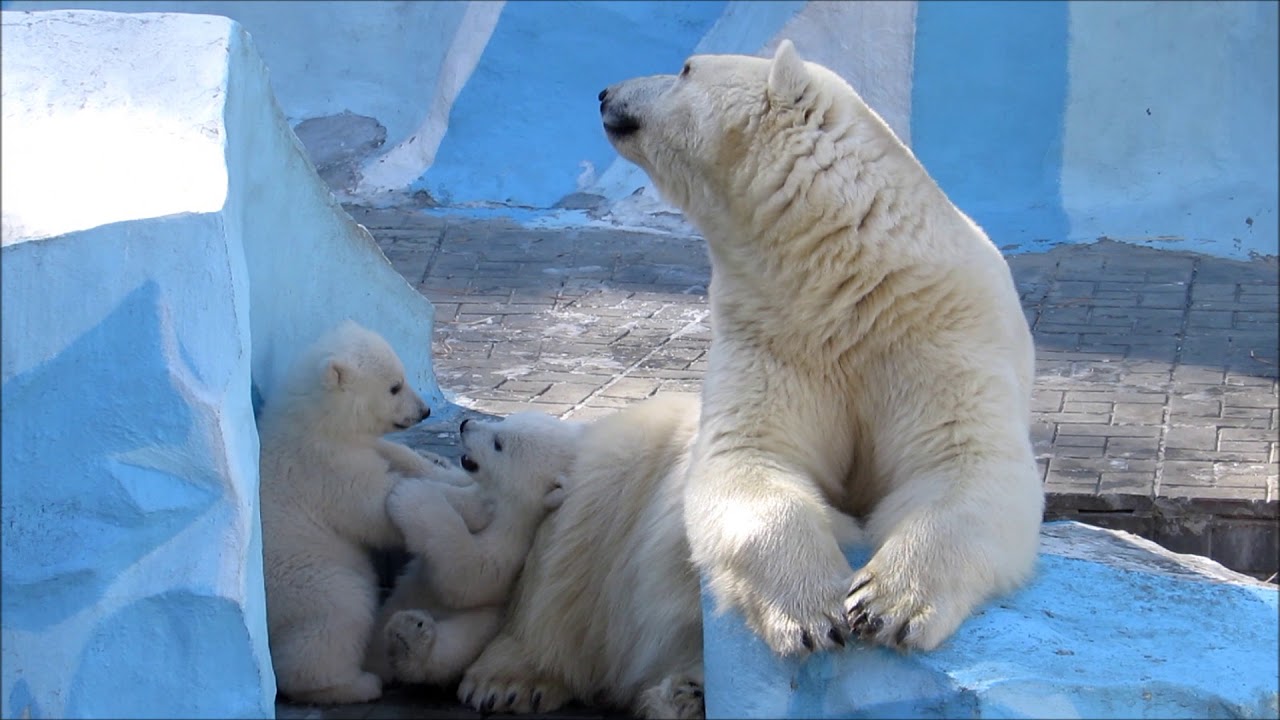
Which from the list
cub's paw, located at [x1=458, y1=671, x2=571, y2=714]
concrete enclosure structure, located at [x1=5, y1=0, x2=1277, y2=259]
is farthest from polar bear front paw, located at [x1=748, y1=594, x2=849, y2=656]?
concrete enclosure structure, located at [x1=5, y1=0, x2=1277, y2=259]

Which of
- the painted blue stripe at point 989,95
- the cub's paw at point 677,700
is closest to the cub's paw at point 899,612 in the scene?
the cub's paw at point 677,700

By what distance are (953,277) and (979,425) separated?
33 cm

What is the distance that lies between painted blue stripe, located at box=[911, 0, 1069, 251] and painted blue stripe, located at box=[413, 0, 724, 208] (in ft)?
4.41

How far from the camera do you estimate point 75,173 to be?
10.1 feet

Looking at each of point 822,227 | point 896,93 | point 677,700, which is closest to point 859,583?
point 677,700

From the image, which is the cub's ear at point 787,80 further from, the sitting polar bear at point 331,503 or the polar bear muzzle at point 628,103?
the sitting polar bear at point 331,503

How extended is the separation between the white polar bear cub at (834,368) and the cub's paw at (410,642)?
2.54 ft

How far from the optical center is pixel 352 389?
3805mm

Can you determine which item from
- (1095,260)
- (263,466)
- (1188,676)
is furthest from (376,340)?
Answer: (1095,260)

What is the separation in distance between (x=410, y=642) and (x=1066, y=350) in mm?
3736

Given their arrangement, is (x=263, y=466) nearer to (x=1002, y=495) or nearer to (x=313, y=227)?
(x=313, y=227)

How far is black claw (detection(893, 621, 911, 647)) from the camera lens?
282cm

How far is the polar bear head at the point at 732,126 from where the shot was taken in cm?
338

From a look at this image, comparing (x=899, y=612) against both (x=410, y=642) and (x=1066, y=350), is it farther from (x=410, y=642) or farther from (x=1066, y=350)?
(x=1066, y=350)
